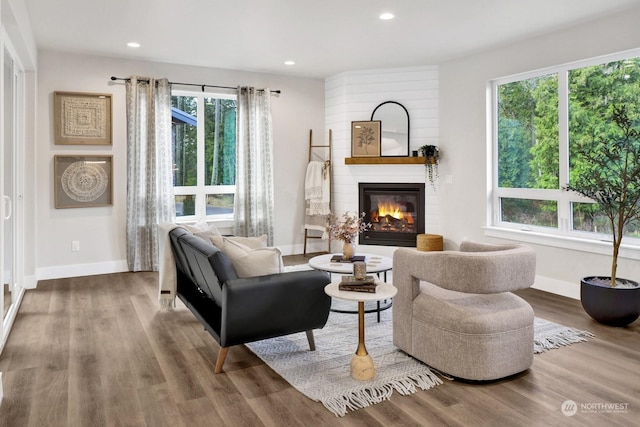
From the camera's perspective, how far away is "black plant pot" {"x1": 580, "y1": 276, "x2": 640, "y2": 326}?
367 centimetres

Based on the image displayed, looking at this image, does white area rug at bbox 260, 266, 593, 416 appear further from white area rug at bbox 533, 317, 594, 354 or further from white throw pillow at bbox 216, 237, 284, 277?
white throw pillow at bbox 216, 237, 284, 277

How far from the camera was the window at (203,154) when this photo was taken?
6.38 metres

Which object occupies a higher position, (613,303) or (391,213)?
(391,213)

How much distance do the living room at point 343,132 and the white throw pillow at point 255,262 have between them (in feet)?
8.99

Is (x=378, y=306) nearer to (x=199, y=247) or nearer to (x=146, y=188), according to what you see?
(x=199, y=247)

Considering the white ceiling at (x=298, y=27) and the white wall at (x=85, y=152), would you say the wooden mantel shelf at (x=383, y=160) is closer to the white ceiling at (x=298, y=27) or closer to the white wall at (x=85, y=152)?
the white ceiling at (x=298, y=27)

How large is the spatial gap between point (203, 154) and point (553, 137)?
13.9ft

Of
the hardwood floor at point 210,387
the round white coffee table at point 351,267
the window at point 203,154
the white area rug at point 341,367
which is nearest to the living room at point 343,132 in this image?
the window at point 203,154

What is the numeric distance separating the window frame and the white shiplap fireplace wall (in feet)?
2.63

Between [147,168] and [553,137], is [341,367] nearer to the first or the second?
[553,137]

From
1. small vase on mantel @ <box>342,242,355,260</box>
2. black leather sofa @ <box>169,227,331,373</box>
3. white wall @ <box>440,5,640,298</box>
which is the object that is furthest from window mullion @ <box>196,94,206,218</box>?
black leather sofa @ <box>169,227,331,373</box>

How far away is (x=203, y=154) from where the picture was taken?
6512mm

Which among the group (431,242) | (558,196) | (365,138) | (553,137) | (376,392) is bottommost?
(376,392)

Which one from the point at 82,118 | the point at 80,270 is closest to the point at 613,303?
the point at 80,270
